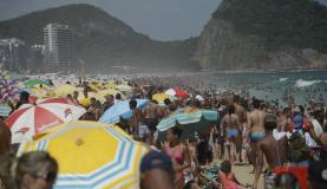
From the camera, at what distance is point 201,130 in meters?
9.12

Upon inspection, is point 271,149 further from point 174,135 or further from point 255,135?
point 255,135

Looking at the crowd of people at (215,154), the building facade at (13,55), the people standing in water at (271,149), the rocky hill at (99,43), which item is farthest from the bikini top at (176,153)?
the rocky hill at (99,43)

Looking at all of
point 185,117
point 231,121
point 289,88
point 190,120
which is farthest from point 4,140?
point 289,88

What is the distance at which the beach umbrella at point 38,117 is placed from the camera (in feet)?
17.6

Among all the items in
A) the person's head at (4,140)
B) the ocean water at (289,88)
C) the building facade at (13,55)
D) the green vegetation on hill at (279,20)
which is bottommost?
the ocean water at (289,88)

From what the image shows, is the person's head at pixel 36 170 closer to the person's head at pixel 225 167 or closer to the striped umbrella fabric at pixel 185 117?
the person's head at pixel 225 167

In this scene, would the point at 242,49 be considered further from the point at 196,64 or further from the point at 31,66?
the point at 31,66

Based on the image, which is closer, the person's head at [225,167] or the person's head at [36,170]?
the person's head at [36,170]

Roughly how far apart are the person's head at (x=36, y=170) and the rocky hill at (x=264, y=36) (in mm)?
107443

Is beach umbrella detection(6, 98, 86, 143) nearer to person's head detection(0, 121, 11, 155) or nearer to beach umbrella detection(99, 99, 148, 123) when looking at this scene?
person's head detection(0, 121, 11, 155)

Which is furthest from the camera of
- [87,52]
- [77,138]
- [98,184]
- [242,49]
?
[87,52]

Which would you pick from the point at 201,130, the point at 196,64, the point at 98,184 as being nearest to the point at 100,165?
the point at 98,184

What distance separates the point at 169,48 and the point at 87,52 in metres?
25.9

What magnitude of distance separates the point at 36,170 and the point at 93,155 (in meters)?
0.92
